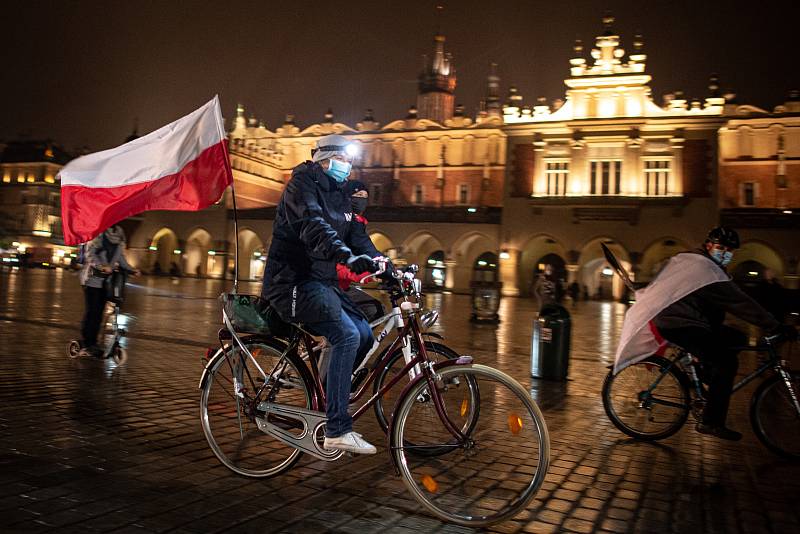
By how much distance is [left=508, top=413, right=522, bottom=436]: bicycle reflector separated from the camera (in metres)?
3.43

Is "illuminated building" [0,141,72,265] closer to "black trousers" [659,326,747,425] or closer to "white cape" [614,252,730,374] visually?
"white cape" [614,252,730,374]

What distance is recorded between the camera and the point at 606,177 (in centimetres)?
4094

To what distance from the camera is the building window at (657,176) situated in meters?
40.0

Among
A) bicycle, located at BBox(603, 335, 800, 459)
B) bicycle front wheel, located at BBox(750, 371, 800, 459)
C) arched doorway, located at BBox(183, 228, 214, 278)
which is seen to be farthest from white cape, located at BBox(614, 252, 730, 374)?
arched doorway, located at BBox(183, 228, 214, 278)

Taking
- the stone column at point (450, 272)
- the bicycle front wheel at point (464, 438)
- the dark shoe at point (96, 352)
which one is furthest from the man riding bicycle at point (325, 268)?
the stone column at point (450, 272)

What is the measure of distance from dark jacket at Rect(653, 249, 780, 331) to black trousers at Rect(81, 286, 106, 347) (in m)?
6.29

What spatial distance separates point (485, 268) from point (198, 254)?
70.1ft

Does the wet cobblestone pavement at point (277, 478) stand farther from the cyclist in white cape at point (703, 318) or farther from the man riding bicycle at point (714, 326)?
the cyclist in white cape at point (703, 318)

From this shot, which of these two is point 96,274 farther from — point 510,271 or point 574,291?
point 510,271

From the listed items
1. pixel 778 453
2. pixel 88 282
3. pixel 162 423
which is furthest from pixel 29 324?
pixel 778 453

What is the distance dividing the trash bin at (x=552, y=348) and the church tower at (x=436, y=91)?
6184 cm

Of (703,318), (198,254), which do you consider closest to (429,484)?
(703,318)

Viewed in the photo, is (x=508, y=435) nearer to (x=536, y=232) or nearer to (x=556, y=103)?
(x=536, y=232)

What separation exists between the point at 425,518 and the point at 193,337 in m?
8.13
